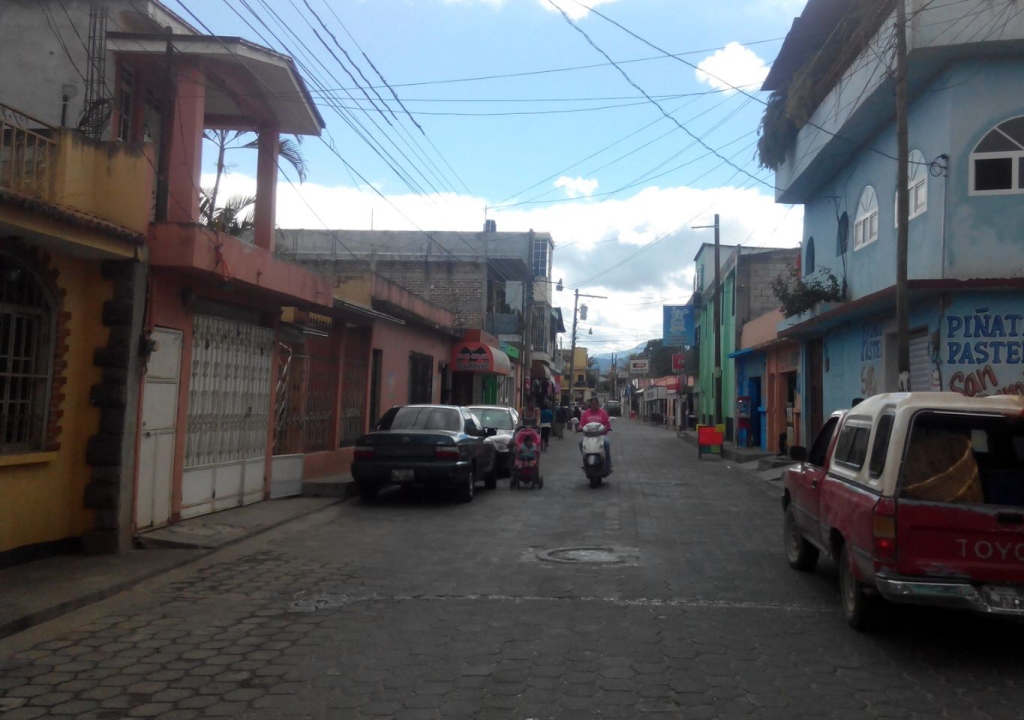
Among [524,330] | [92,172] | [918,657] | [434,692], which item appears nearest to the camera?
[434,692]

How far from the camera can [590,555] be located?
31.9ft

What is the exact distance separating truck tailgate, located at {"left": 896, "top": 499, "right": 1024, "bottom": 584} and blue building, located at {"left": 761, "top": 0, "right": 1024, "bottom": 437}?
8270 mm

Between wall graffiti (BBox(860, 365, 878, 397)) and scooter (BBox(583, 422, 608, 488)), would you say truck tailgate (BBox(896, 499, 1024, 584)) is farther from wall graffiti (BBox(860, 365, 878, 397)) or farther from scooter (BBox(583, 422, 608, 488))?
wall graffiti (BBox(860, 365, 878, 397))

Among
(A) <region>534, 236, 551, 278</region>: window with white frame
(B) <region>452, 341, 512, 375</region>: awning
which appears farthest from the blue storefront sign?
(B) <region>452, 341, 512, 375</region>: awning

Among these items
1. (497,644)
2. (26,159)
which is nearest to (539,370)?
(26,159)

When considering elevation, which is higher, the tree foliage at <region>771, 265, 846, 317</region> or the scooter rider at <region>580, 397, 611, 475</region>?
the tree foliage at <region>771, 265, 846, 317</region>

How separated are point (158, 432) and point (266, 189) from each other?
16.4 ft

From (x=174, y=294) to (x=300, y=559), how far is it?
3.73 m

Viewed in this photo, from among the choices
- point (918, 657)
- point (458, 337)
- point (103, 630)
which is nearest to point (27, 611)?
point (103, 630)

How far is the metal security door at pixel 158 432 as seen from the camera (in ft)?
33.5

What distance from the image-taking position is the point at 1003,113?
1370 cm

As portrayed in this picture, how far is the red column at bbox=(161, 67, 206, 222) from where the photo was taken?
1123 cm

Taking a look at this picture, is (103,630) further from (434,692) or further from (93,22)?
(93,22)

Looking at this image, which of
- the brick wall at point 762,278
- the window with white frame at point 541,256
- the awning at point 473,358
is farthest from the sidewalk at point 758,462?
the window with white frame at point 541,256
